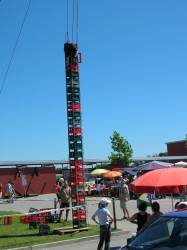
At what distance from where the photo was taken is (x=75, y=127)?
15430 mm

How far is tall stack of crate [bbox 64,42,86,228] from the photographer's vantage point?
15211 mm

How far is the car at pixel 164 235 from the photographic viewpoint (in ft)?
18.8

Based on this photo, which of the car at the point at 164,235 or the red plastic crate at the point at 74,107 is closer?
the car at the point at 164,235

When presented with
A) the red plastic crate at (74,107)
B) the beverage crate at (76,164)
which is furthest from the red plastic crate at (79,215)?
the red plastic crate at (74,107)

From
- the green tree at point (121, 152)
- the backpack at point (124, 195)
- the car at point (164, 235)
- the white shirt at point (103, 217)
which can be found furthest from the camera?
the green tree at point (121, 152)

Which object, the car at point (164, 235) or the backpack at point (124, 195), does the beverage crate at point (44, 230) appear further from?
the car at point (164, 235)

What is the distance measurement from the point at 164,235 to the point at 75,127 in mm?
9586

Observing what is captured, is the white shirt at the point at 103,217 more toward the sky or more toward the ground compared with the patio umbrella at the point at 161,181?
more toward the ground

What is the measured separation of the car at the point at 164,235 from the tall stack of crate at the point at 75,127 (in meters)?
8.83

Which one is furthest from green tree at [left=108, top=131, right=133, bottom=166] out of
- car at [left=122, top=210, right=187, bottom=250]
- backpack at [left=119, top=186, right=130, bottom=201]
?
car at [left=122, top=210, right=187, bottom=250]

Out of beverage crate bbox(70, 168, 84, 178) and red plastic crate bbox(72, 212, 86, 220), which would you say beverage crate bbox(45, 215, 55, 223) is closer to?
red plastic crate bbox(72, 212, 86, 220)

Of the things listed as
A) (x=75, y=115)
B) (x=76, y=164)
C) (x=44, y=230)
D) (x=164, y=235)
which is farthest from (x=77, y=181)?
(x=164, y=235)

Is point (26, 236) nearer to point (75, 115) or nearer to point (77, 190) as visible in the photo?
point (77, 190)

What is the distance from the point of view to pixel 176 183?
9734mm
